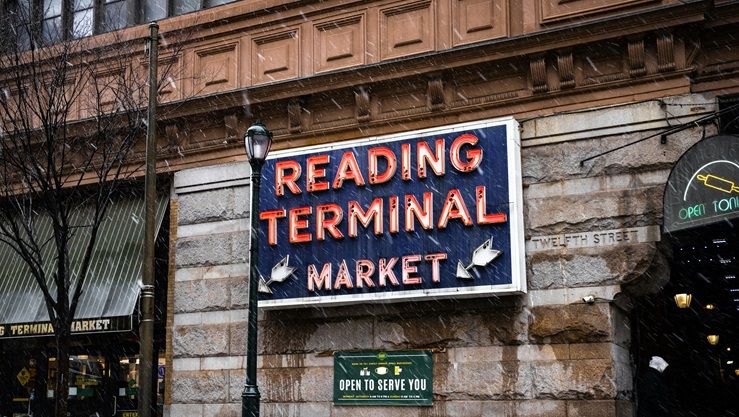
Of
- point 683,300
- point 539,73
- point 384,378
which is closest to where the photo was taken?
point 539,73

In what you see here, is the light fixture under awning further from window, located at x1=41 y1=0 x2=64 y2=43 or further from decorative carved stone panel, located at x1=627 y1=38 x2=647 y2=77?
decorative carved stone panel, located at x1=627 y1=38 x2=647 y2=77

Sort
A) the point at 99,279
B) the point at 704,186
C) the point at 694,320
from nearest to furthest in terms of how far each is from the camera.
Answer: the point at 704,186
the point at 99,279
the point at 694,320

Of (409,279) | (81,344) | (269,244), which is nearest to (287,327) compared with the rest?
(269,244)

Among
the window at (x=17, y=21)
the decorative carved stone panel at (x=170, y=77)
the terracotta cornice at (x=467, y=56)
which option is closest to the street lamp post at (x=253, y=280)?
the terracotta cornice at (x=467, y=56)

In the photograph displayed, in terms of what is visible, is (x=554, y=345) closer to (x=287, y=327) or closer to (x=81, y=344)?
(x=287, y=327)

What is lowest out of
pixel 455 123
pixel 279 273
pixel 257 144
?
pixel 279 273

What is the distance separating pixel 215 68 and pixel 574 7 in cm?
664

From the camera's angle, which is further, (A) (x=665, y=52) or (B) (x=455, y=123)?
(B) (x=455, y=123)

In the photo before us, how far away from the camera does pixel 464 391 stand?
13086mm

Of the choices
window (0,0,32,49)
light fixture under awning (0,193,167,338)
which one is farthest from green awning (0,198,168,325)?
window (0,0,32,49)

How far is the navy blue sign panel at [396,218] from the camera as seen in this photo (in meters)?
13.1

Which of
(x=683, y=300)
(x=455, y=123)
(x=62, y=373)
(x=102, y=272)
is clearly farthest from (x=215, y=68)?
(x=683, y=300)

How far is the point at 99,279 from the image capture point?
16.7 metres

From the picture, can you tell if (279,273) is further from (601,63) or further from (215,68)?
(601,63)
